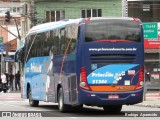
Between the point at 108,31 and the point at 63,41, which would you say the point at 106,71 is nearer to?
the point at 108,31

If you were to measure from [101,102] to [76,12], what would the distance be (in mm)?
36896

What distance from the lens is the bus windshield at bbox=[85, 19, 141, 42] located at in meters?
21.3

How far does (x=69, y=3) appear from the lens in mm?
57875

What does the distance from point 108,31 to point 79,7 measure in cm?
3659

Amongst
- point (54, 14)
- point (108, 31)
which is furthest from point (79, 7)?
point (108, 31)

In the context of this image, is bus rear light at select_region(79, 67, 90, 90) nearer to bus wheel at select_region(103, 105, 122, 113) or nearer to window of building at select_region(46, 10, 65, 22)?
bus wheel at select_region(103, 105, 122, 113)

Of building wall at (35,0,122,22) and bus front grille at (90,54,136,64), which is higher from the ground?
bus front grille at (90,54,136,64)

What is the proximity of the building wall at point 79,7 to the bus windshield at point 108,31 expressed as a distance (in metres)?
36.0

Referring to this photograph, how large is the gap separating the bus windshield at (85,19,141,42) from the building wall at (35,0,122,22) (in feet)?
118

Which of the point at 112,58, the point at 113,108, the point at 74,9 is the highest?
the point at 112,58

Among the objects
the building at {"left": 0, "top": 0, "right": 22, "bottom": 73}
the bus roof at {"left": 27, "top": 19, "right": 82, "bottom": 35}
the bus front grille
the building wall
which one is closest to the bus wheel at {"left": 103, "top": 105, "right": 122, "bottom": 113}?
the bus front grille

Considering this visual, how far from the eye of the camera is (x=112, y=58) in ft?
70.1

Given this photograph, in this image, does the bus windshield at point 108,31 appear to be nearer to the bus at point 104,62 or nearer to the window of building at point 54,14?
the bus at point 104,62

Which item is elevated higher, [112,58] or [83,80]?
[112,58]
